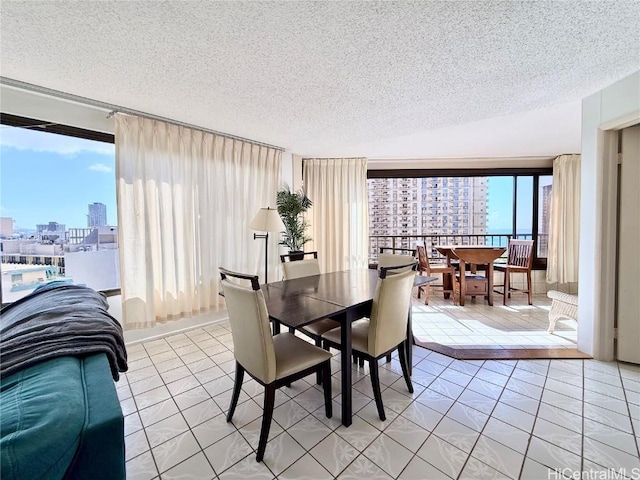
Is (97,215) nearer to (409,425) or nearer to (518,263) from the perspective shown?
(409,425)

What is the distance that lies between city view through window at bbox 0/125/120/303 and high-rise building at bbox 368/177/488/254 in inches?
156

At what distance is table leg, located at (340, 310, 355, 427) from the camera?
170 centimetres

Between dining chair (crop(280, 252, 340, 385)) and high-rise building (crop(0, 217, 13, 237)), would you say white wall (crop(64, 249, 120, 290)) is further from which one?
→ dining chair (crop(280, 252, 340, 385))

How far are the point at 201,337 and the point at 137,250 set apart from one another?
1.11 meters

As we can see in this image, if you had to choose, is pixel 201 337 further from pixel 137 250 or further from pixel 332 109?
pixel 332 109

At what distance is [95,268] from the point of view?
9.21ft

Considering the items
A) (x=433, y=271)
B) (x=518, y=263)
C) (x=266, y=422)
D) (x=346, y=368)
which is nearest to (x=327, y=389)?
(x=346, y=368)

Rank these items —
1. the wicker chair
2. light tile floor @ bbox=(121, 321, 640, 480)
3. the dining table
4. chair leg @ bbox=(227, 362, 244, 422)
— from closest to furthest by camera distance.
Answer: light tile floor @ bbox=(121, 321, 640, 480)
chair leg @ bbox=(227, 362, 244, 422)
the wicker chair
the dining table

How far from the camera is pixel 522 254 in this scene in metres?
4.54

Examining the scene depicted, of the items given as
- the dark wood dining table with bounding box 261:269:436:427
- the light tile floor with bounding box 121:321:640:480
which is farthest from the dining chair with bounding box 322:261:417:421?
the light tile floor with bounding box 121:321:640:480

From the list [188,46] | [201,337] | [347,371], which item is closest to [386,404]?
[347,371]

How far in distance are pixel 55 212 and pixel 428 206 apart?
5372 millimetres

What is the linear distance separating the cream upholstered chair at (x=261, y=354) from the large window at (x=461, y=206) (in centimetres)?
393

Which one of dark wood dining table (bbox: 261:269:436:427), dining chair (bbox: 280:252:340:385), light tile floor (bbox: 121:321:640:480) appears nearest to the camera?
light tile floor (bbox: 121:321:640:480)
